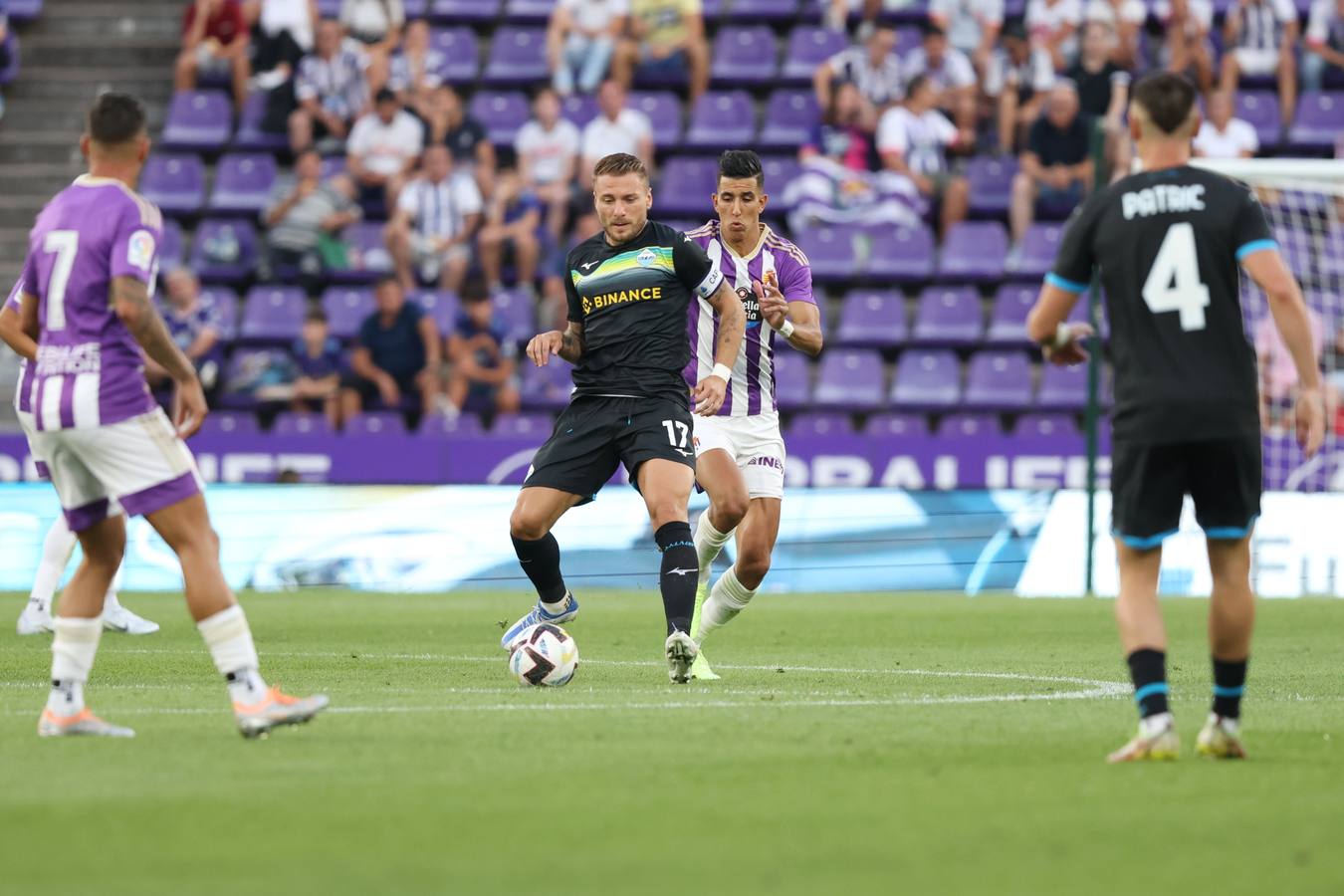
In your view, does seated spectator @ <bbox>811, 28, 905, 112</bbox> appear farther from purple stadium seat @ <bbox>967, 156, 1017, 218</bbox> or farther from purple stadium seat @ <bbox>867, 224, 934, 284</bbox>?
purple stadium seat @ <bbox>867, 224, 934, 284</bbox>

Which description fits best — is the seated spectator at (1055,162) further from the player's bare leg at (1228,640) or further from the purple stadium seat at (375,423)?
the player's bare leg at (1228,640)

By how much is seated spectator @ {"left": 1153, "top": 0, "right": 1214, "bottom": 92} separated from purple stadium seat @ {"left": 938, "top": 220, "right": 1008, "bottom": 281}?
8.38 ft

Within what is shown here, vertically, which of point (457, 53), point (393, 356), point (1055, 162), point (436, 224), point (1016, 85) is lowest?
point (393, 356)

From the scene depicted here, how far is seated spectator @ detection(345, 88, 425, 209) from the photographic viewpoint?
22.3 meters

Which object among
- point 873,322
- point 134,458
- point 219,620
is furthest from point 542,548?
point 873,322

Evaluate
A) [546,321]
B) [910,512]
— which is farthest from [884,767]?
[546,321]

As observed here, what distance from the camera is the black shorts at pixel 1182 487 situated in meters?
6.70

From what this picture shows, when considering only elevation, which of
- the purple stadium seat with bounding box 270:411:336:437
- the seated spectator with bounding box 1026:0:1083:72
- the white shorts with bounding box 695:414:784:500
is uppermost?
the seated spectator with bounding box 1026:0:1083:72

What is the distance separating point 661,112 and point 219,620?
1649cm

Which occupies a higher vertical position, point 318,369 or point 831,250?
point 831,250

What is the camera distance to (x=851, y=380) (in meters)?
20.7

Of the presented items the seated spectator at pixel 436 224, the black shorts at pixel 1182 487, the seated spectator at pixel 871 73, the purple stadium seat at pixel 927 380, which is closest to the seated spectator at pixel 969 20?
the seated spectator at pixel 871 73

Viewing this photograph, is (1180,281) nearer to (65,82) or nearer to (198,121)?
(198,121)

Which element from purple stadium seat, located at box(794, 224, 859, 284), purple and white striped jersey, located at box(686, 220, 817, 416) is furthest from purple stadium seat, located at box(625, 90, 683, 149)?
purple and white striped jersey, located at box(686, 220, 817, 416)
